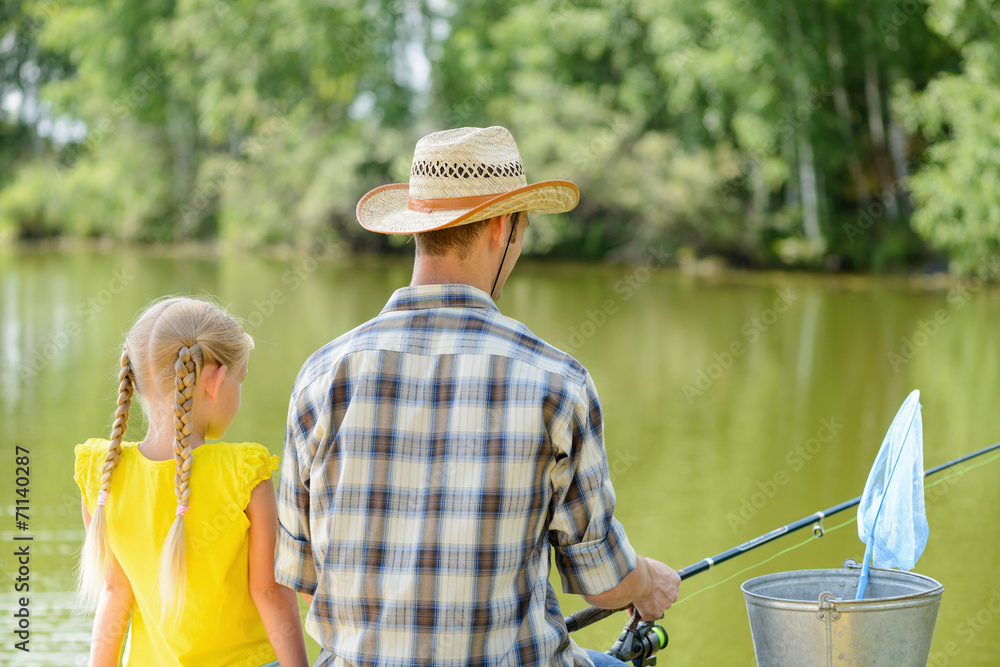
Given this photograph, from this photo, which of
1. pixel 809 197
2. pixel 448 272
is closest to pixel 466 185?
pixel 448 272

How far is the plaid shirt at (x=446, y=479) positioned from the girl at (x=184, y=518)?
24 cm

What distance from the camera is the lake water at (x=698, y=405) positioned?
12.7 ft

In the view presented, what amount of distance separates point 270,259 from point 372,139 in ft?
10.4

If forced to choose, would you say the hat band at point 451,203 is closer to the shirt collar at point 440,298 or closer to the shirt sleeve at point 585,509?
the shirt collar at point 440,298

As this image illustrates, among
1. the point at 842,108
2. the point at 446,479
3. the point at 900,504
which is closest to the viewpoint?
the point at 446,479

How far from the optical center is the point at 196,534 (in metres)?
1.67

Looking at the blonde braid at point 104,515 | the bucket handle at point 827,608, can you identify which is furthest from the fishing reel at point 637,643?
the blonde braid at point 104,515

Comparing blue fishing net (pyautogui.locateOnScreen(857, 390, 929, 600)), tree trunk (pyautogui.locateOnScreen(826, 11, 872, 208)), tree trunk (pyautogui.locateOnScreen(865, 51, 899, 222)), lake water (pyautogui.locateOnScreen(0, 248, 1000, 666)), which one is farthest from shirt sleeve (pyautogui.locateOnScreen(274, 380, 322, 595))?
tree trunk (pyautogui.locateOnScreen(865, 51, 899, 222))

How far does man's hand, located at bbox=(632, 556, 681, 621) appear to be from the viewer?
162cm

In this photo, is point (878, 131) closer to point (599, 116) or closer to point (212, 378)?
point (599, 116)

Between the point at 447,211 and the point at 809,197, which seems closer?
the point at 447,211

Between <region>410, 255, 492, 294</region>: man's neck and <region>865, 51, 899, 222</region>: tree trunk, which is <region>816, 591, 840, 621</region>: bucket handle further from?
<region>865, 51, 899, 222</region>: tree trunk

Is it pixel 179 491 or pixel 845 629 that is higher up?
pixel 179 491

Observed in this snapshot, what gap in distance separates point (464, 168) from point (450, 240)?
12 cm
